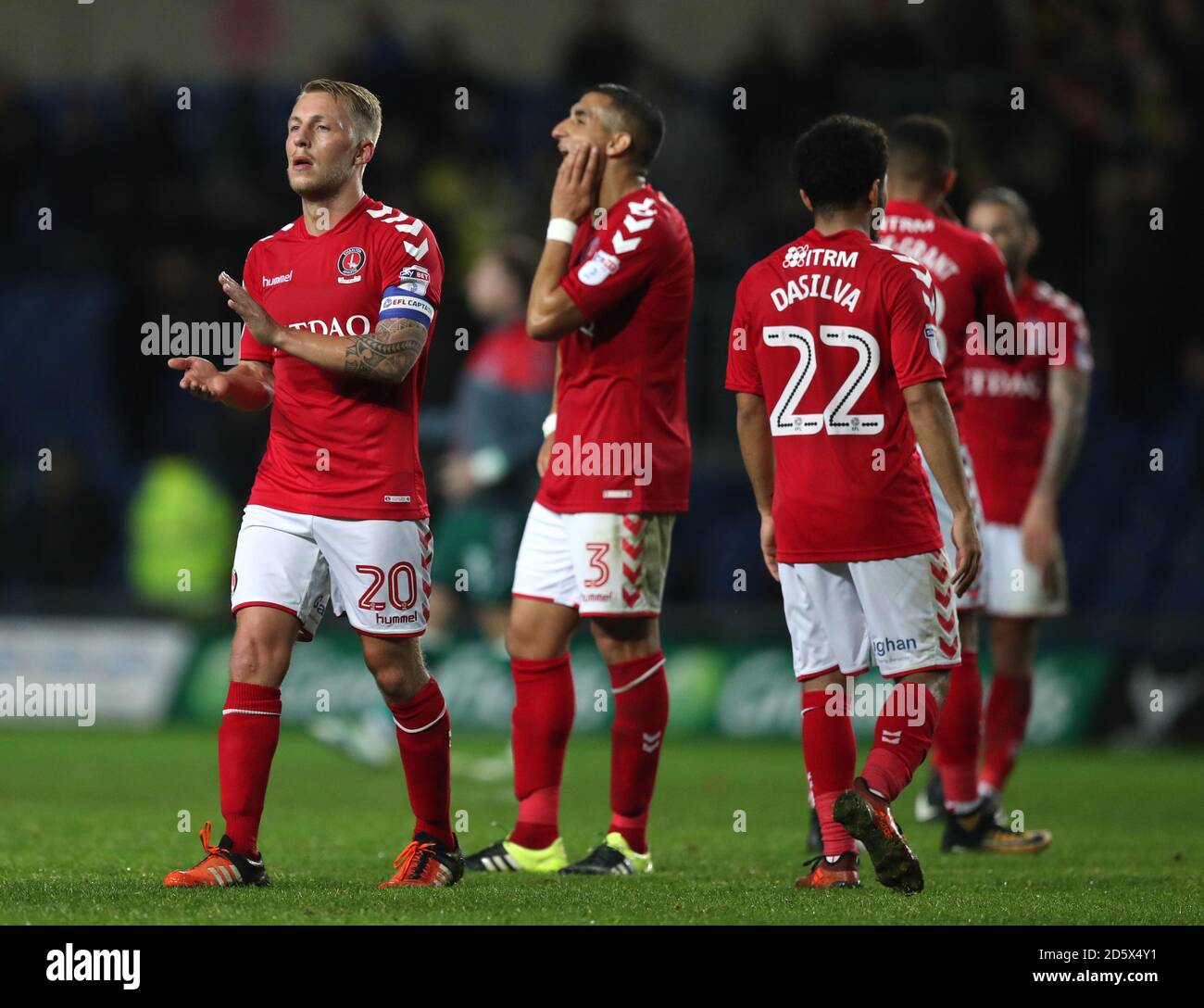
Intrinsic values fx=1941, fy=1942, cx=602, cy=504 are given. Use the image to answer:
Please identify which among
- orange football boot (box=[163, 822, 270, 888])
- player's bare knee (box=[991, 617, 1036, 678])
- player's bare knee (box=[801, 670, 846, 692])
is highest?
player's bare knee (box=[801, 670, 846, 692])

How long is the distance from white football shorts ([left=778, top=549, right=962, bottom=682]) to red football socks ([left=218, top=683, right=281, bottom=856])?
167 cm

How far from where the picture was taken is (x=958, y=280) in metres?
7.24

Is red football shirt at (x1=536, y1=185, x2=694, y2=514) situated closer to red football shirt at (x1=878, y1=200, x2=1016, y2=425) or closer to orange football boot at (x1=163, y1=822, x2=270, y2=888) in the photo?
red football shirt at (x1=878, y1=200, x2=1016, y2=425)

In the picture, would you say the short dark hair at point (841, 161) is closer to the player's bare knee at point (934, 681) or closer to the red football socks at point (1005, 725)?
the player's bare knee at point (934, 681)

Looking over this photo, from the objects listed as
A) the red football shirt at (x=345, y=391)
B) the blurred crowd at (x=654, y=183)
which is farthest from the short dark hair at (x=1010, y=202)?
the blurred crowd at (x=654, y=183)

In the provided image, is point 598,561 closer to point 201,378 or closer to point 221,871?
point 201,378

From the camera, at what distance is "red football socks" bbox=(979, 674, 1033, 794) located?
8258mm

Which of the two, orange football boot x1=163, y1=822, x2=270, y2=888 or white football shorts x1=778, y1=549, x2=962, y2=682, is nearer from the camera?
orange football boot x1=163, y1=822, x2=270, y2=888

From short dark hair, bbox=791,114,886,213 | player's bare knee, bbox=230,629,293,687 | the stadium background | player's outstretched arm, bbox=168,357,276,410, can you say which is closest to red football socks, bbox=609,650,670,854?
player's bare knee, bbox=230,629,293,687

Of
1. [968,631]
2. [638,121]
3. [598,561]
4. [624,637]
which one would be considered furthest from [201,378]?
[968,631]

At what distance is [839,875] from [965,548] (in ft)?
3.50

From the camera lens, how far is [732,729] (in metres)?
13.3

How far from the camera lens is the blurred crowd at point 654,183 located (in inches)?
580
